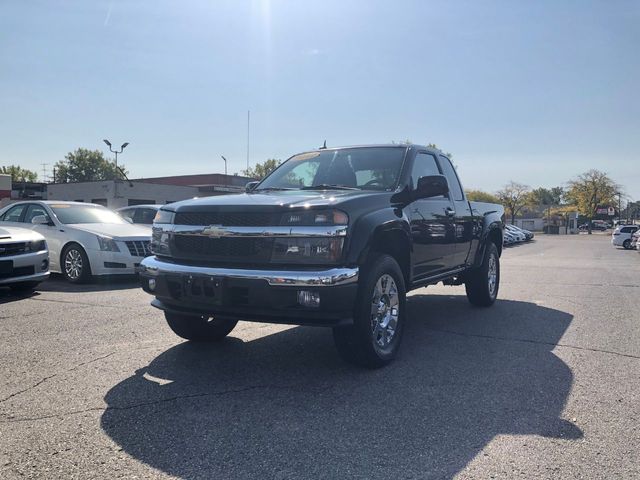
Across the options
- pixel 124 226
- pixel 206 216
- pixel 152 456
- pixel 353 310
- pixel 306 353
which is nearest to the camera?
pixel 152 456

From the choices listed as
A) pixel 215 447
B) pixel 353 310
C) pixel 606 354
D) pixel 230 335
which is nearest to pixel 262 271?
pixel 353 310

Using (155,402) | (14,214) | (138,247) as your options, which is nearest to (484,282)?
(155,402)

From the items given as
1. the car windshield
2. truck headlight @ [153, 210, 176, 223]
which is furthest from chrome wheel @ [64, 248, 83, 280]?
truck headlight @ [153, 210, 176, 223]

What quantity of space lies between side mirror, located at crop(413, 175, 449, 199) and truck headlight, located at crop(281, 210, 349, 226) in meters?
1.33

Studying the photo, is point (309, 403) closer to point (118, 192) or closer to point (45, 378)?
point (45, 378)

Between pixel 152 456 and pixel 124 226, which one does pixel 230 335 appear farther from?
pixel 124 226

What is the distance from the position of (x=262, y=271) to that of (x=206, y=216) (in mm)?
773

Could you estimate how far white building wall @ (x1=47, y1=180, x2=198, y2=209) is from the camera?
37.9 m

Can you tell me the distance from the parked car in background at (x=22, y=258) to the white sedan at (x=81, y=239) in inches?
40.9

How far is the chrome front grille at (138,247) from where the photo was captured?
983 centimetres

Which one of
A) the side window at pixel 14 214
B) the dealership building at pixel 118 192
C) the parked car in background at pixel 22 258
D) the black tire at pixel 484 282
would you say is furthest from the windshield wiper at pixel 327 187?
the dealership building at pixel 118 192

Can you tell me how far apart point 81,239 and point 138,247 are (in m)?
0.98

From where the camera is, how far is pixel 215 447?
300cm

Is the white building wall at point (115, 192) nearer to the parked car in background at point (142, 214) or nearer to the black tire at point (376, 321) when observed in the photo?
the parked car in background at point (142, 214)
